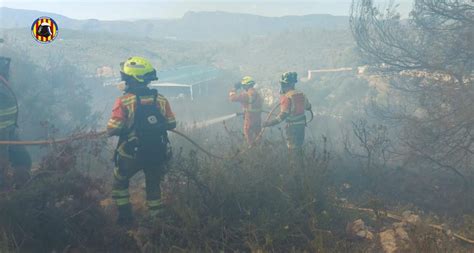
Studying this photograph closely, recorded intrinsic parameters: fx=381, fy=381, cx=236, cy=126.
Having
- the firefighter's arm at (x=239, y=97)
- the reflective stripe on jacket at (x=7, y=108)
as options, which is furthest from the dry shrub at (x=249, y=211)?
the firefighter's arm at (x=239, y=97)

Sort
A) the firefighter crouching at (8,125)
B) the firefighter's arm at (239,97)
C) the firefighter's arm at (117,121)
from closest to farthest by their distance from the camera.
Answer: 1. the firefighter's arm at (117,121)
2. the firefighter crouching at (8,125)
3. the firefighter's arm at (239,97)

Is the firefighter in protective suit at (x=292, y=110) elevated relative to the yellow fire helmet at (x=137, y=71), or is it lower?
lower

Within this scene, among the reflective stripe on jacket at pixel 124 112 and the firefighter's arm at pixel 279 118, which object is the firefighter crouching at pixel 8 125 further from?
the firefighter's arm at pixel 279 118

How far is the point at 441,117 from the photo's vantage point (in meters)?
7.02

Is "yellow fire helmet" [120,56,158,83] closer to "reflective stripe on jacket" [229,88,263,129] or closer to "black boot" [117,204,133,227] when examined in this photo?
"black boot" [117,204,133,227]

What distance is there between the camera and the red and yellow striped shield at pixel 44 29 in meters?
4.67

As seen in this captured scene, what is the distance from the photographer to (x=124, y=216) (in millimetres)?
4586

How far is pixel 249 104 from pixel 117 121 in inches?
191

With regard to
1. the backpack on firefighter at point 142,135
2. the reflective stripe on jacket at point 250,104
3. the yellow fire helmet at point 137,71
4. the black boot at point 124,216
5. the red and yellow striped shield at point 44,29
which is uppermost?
the red and yellow striped shield at point 44,29

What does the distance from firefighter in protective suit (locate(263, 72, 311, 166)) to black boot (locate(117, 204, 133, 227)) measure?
140 inches

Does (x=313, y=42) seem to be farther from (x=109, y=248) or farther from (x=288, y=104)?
(x=109, y=248)

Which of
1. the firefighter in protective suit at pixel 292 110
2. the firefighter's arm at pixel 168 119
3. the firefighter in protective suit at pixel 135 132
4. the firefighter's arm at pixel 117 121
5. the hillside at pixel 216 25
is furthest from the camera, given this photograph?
the hillside at pixel 216 25

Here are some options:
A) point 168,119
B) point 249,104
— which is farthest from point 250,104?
point 168,119

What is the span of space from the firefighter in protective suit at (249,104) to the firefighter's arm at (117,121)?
15.0 feet
